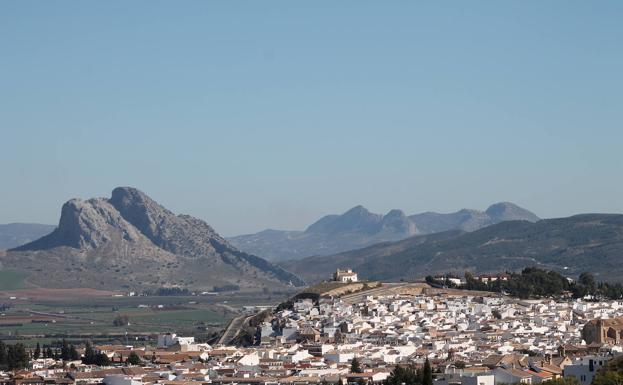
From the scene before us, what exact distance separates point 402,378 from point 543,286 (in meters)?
52.2

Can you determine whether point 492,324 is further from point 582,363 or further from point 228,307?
point 228,307

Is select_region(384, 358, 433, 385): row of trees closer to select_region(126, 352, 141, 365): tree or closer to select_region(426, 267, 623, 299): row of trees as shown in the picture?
select_region(126, 352, 141, 365): tree

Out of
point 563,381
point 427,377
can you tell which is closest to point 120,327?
point 427,377

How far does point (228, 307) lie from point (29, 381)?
111875 mm

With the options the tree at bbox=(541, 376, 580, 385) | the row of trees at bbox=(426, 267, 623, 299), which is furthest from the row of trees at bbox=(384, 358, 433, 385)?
the row of trees at bbox=(426, 267, 623, 299)

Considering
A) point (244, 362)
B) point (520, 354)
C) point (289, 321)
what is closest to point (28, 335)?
point (289, 321)

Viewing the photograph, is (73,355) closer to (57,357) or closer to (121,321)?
(57,357)

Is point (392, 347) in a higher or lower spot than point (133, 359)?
higher

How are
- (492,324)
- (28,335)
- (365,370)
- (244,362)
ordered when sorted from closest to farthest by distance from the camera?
1. (365,370)
2. (244,362)
3. (492,324)
4. (28,335)

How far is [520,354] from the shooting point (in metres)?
80.2

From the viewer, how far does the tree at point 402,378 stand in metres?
68.6

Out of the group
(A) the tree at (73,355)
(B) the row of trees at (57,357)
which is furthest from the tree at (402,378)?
(A) the tree at (73,355)

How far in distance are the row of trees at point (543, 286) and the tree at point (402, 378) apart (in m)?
49.0

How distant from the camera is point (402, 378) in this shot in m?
69.2
